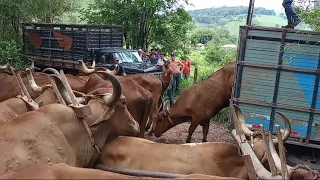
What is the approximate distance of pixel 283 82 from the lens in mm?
7547

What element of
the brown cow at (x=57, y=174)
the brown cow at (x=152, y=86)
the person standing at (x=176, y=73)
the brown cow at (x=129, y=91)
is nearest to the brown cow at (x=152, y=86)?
the brown cow at (x=152, y=86)

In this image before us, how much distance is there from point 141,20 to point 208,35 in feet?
86.8

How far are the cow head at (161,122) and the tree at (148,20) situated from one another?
43.2 feet

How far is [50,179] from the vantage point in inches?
122

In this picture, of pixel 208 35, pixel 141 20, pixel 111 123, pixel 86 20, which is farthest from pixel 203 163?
pixel 208 35

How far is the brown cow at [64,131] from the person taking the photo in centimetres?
433

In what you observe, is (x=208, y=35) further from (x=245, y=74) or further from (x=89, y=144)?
(x=89, y=144)

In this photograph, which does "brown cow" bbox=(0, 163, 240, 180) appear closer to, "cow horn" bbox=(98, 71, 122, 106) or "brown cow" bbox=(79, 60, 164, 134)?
"cow horn" bbox=(98, 71, 122, 106)

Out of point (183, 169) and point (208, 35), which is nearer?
point (183, 169)

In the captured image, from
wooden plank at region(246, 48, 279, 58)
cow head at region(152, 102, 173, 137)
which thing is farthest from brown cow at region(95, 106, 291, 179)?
cow head at region(152, 102, 173, 137)

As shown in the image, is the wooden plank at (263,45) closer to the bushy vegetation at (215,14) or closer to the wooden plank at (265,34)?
the wooden plank at (265,34)

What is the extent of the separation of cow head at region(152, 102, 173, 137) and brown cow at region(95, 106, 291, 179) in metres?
5.34

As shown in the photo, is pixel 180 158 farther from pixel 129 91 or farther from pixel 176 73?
pixel 176 73

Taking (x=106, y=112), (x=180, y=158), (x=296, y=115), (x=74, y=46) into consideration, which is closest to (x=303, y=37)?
(x=296, y=115)
